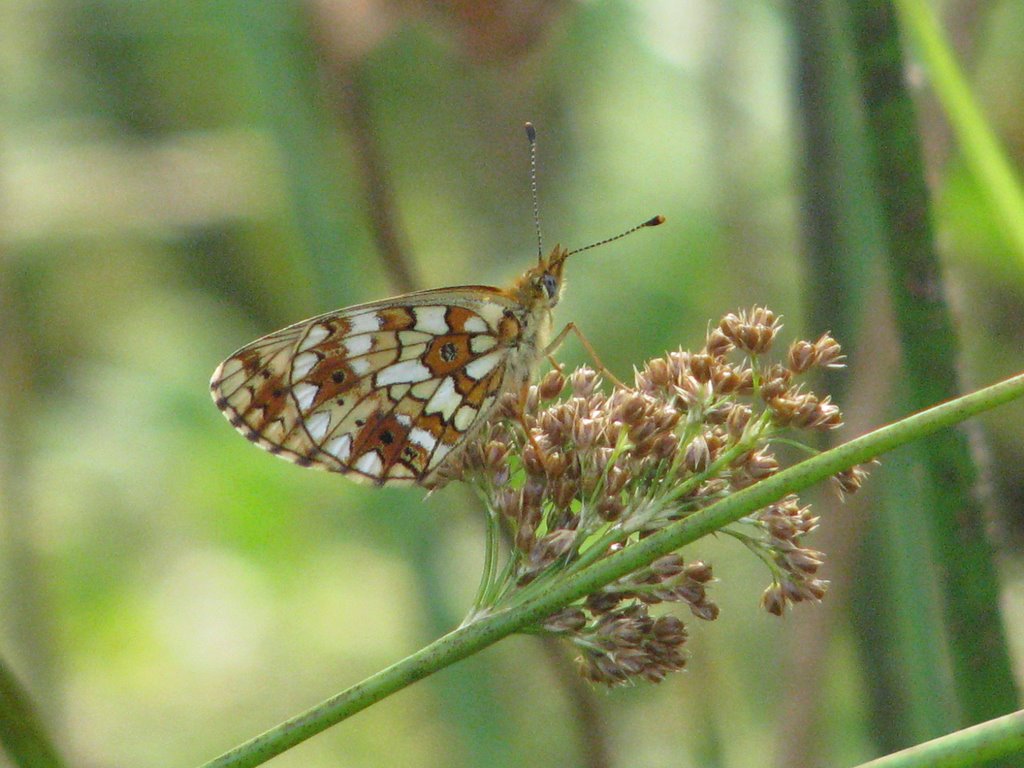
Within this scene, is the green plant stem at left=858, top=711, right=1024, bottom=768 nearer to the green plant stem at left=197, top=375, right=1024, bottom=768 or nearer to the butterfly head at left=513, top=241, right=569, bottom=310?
the green plant stem at left=197, top=375, right=1024, bottom=768

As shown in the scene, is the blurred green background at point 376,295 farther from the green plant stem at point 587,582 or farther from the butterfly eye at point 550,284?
the green plant stem at point 587,582

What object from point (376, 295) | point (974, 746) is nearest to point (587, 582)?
point (974, 746)

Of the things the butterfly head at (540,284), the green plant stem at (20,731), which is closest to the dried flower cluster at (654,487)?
the green plant stem at (20,731)

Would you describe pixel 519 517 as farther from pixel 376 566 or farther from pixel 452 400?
pixel 376 566

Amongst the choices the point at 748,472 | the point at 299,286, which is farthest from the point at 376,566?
the point at 748,472

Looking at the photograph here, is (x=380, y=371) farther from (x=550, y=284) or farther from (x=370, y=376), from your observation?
(x=550, y=284)

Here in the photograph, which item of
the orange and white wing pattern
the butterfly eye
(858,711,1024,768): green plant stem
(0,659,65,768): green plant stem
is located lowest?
(858,711,1024,768): green plant stem

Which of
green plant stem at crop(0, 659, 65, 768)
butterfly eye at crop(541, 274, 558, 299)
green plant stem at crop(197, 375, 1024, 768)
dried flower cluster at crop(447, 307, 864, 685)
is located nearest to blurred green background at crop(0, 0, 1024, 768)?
dried flower cluster at crop(447, 307, 864, 685)
